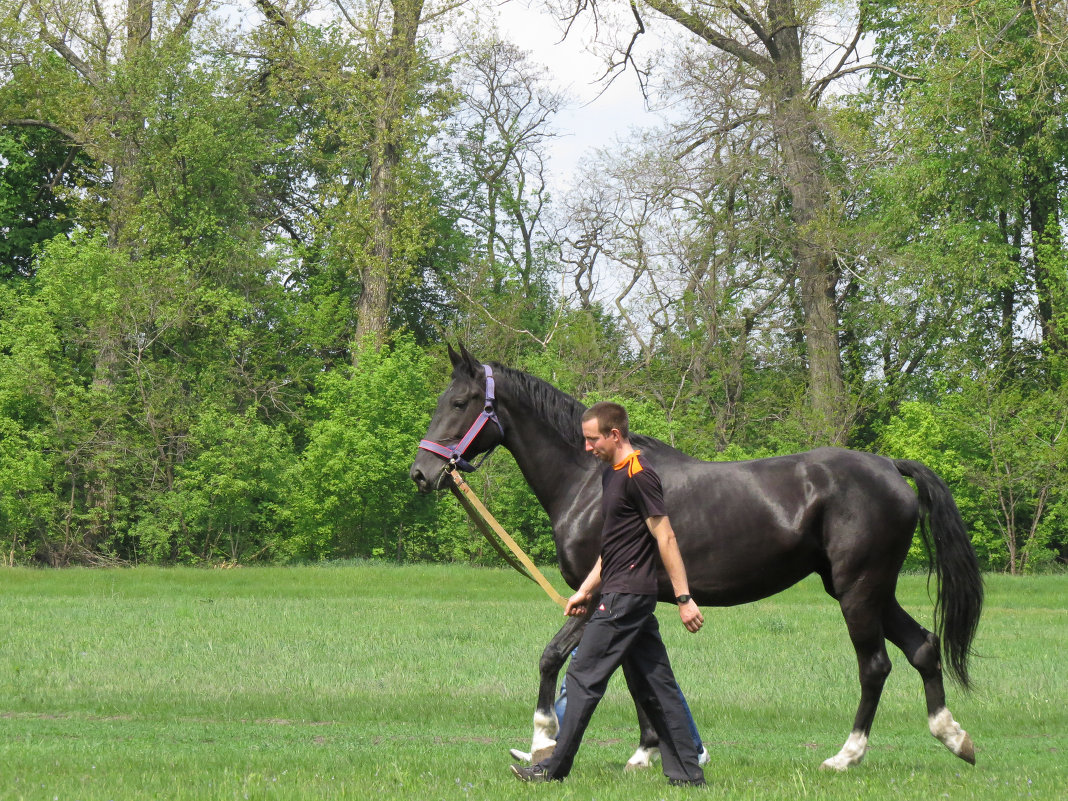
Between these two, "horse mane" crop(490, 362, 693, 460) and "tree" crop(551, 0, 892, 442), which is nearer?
"horse mane" crop(490, 362, 693, 460)

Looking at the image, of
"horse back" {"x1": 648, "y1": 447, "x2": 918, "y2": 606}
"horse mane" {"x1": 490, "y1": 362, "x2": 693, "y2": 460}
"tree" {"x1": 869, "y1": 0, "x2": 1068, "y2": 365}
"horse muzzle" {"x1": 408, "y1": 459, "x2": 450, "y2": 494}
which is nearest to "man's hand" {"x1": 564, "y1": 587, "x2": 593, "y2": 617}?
"horse back" {"x1": 648, "y1": 447, "x2": 918, "y2": 606}

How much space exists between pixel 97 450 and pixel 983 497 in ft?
73.8

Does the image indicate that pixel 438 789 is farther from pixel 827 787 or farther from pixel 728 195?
pixel 728 195

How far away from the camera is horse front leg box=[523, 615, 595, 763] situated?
731 centimetres

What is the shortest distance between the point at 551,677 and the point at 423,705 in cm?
378

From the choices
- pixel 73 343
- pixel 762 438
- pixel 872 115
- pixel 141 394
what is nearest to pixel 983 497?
pixel 762 438

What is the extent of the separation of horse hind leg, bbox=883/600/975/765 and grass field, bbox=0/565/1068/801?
213 mm

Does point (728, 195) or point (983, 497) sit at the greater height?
point (728, 195)

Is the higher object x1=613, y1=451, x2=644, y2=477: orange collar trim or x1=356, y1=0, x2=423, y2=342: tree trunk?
x1=356, y1=0, x2=423, y2=342: tree trunk

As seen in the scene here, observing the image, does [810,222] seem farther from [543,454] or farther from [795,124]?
[543,454]

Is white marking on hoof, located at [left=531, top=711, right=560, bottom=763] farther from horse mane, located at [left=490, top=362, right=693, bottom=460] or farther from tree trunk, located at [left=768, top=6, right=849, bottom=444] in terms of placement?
tree trunk, located at [left=768, top=6, right=849, bottom=444]

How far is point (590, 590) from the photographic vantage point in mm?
6898

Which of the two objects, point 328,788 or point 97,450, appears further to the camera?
point 97,450

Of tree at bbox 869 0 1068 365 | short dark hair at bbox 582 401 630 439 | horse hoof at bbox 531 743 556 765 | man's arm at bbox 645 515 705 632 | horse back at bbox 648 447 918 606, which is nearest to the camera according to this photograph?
man's arm at bbox 645 515 705 632
